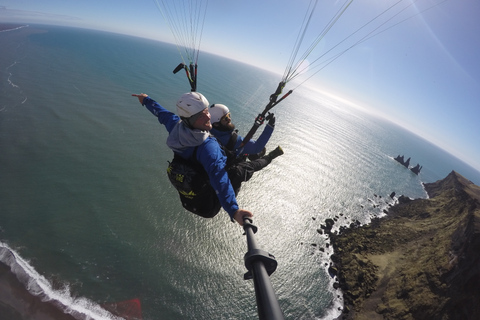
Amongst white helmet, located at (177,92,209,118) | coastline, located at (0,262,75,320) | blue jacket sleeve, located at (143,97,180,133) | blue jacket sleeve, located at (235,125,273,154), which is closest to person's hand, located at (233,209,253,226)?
white helmet, located at (177,92,209,118)

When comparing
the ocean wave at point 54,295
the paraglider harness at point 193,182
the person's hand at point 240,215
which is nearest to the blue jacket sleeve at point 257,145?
the paraglider harness at point 193,182

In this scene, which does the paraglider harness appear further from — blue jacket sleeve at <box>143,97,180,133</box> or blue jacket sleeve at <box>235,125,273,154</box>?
blue jacket sleeve at <box>235,125,273,154</box>

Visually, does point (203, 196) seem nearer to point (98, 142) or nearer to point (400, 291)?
point (400, 291)

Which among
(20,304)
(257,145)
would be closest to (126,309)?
(20,304)

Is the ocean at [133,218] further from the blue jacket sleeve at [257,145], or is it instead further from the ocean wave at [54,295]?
the blue jacket sleeve at [257,145]

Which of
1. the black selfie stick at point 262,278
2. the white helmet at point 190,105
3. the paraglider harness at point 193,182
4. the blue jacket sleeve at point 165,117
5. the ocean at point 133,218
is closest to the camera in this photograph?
the black selfie stick at point 262,278

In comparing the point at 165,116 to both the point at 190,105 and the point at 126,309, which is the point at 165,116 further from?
the point at 126,309

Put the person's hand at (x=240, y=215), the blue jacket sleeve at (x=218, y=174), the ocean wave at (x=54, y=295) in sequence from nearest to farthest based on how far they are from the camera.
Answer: the person's hand at (x=240, y=215)
the blue jacket sleeve at (x=218, y=174)
the ocean wave at (x=54, y=295)
